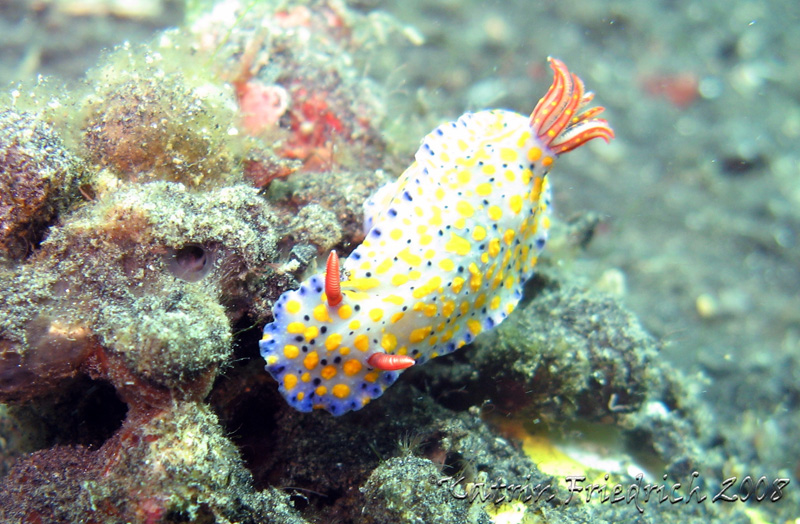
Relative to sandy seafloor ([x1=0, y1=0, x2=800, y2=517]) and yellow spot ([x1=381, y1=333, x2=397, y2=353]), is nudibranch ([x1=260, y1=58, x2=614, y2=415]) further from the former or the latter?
sandy seafloor ([x1=0, y1=0, x2=800, y2=517])

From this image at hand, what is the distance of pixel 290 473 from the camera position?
262 centimetres

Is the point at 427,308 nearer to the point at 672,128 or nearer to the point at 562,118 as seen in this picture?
the point at 562,118

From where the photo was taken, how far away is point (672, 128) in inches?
368

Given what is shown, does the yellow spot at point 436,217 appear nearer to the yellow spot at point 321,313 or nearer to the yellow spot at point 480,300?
the yellow spot at point 480,300

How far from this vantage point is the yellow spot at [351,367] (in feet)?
7.71

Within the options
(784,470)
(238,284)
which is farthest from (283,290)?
(784,470)

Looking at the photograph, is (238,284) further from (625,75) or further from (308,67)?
(625,75)

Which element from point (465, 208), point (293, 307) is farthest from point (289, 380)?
point (465, 208)

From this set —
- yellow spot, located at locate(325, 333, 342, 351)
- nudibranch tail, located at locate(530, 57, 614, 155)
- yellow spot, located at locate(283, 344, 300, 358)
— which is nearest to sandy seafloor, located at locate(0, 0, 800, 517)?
nudibranch tail, located at locate(530, 57, 614, 155)

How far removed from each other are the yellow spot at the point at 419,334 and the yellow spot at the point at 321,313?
1.55ft

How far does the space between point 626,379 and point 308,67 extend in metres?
3.86

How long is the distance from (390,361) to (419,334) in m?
0.34

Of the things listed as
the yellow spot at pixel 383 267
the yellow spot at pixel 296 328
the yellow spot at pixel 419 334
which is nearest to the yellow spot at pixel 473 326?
the yellow spot at pixel 419 334

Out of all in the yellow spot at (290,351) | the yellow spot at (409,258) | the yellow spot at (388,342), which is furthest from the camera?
the yellow spot at (409,258)
